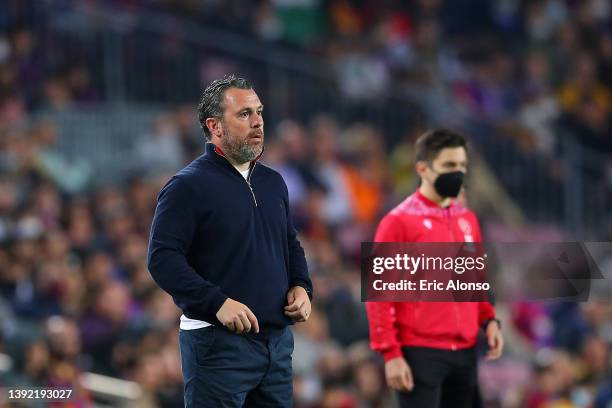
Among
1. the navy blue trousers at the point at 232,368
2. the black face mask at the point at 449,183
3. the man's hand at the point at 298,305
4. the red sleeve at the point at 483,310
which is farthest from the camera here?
the red sleeve at the point at 483,310

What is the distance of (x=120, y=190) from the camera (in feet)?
36.0

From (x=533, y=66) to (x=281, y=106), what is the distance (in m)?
3.66

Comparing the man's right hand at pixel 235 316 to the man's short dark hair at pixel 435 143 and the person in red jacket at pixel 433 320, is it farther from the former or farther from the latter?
the man's short dark hair at pixel 435 143

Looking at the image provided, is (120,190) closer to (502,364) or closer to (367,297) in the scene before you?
(502,364)

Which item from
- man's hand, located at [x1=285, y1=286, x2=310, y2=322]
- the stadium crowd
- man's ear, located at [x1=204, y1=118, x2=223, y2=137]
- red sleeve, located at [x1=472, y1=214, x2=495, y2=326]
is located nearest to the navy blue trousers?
man's hand, located at [x1=285, y1=286, x2=310, y2=322]

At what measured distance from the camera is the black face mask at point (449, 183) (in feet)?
19.2

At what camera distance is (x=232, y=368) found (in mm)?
4750

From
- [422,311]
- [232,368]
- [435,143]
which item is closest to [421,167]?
[435,143]

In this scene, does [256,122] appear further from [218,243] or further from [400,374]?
[400,374]

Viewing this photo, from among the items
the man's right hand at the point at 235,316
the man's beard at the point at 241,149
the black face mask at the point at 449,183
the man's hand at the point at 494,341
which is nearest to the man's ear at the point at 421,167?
the black face mask at the point at 449,183

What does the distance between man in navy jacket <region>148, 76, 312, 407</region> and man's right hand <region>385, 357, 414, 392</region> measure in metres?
0.91

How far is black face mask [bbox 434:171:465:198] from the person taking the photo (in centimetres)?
586

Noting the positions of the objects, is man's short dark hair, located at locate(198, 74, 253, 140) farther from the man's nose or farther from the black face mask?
the black face mask

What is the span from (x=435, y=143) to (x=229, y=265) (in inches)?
61.7
